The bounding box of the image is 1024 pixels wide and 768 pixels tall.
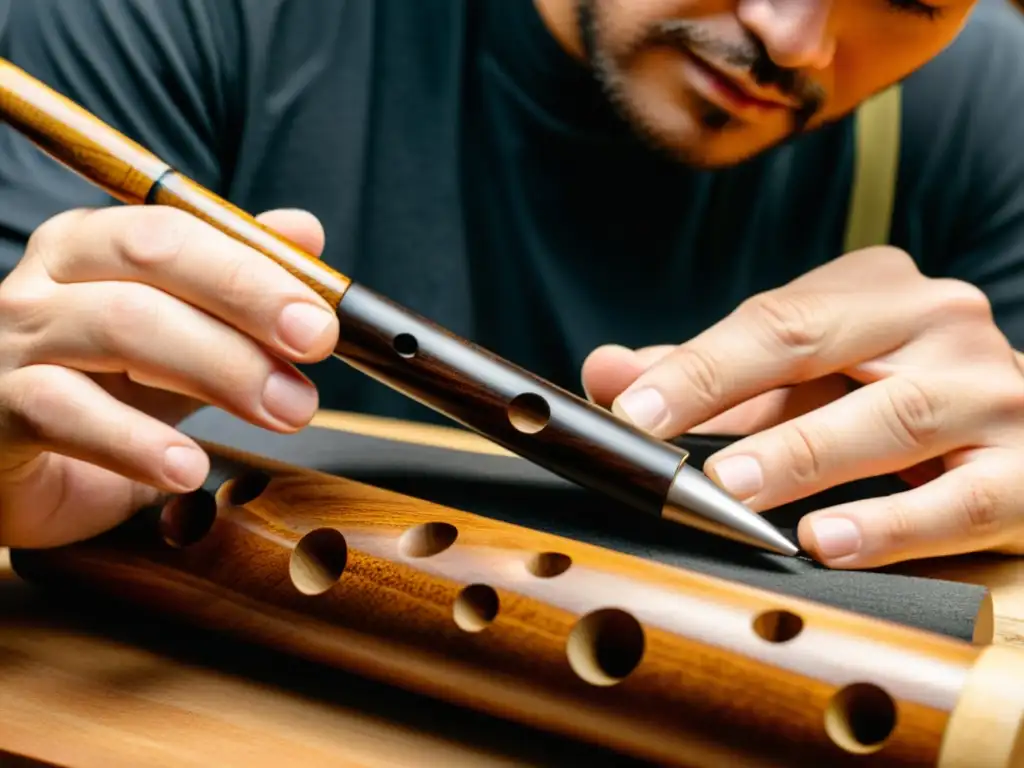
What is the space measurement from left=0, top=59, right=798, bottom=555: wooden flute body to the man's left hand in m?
0.06

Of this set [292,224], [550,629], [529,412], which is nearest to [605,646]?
[550,629]

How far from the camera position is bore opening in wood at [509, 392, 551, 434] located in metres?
0.55

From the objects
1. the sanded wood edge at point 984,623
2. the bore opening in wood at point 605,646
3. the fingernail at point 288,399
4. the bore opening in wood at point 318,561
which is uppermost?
the fingernail at point 288,399

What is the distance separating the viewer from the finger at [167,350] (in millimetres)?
542

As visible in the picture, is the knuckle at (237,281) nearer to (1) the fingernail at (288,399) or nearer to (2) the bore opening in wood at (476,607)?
(1) the fingernail at (288,399)

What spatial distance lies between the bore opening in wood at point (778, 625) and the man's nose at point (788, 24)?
0.51m

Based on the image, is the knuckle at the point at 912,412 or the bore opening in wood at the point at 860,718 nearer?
the bore opening in wood at the point at 860,718

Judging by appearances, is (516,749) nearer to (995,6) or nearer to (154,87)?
(154,87)

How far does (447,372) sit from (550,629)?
161 mm

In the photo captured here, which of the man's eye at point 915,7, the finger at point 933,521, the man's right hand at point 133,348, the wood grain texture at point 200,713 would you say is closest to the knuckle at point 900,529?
the finger at point 933,521

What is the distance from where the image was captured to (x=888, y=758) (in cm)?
41

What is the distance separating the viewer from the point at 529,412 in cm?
56

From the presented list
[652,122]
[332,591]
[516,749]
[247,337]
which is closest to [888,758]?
[516,749]

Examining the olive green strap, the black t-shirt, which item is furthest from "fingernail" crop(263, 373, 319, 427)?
the olive green strap
